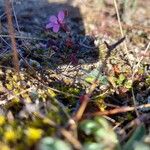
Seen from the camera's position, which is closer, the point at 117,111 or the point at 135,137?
the point at 135,137

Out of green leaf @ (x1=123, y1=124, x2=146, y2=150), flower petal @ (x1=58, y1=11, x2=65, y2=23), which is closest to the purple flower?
flower petal @ (x1=58, y1=11, x2=65, y2=23)

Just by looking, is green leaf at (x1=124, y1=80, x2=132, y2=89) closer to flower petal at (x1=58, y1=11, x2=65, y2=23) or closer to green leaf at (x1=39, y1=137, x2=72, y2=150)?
flower petal at (x1=58, y1=11, x2=65, y2=23)

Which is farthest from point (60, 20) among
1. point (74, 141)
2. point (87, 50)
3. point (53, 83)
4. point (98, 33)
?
point (74, 141)

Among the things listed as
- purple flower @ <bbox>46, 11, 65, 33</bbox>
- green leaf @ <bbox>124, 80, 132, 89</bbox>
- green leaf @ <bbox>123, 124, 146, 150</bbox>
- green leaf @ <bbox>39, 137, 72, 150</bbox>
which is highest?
purple flower @ <bbox>46, 11, 65, 33</bbox>

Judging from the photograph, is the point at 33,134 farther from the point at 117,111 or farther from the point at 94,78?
the point at 94,78

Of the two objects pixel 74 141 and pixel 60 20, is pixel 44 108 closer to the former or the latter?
pixel 74 141

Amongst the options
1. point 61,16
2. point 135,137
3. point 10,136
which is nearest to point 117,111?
point 135,137
